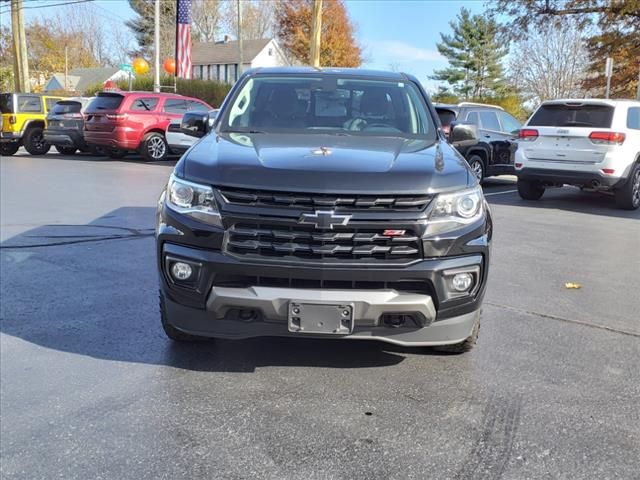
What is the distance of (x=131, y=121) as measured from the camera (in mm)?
15797

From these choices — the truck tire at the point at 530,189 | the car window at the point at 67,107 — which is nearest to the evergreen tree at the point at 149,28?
the car window at the point at 67,107

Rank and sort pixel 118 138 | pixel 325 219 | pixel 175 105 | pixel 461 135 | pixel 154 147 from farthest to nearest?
pixel 175 105
pixel 154 147
pixel 118 138
pixel 461 135
pixel 325 219

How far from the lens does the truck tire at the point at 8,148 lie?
18.5 metres

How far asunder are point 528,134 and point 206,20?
58.8 meters

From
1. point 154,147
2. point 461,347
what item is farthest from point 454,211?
point 154,147

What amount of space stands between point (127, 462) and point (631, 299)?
4.29 m

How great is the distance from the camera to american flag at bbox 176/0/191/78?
2797 cm

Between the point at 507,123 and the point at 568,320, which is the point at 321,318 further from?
the point at 507,123

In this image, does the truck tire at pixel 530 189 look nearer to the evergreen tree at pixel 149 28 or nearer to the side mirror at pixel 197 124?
the side mirror at pixel 197 124

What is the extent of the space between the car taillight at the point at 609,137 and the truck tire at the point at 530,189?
1.72m

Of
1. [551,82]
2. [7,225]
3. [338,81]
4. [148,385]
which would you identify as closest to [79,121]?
[7,225]

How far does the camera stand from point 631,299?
5.07 metres

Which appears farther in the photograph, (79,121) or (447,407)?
(79,121)

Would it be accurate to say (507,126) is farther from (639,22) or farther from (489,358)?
(639,22)
